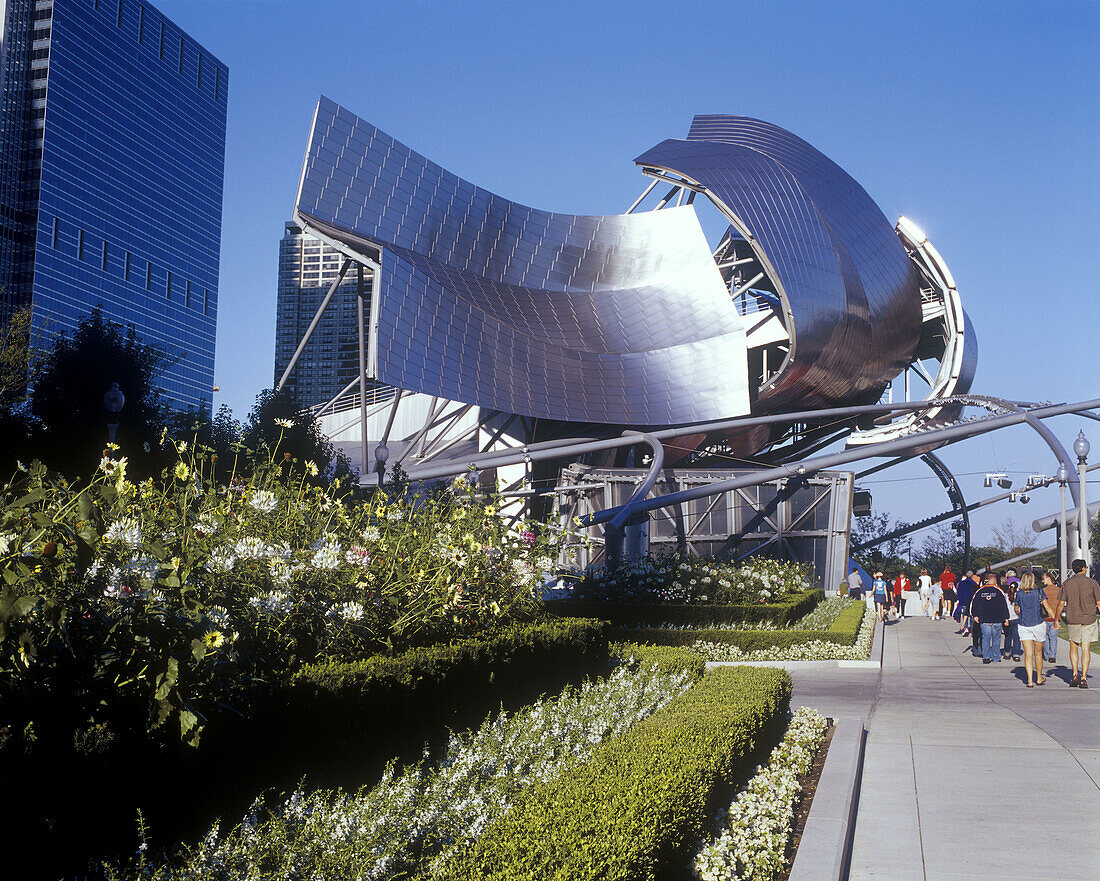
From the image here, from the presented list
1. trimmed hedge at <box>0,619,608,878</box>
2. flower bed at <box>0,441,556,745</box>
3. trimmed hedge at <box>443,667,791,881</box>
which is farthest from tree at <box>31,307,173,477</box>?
trimmed hedge at <box>443,667,791,881</box>

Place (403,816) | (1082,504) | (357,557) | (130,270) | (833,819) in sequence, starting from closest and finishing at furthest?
(403,816) → (833,819) → (357,557) → (1082,504) → (130,270)

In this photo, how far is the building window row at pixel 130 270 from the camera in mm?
92438

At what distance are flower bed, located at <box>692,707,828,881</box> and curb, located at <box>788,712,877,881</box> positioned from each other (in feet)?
0.47

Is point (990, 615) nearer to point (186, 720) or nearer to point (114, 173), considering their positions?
point (186, 720)

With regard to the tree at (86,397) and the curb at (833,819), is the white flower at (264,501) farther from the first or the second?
the tree at (86,397)

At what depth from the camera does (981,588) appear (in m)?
16.6

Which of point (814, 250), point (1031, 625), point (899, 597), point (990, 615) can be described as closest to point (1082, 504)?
point (899, 597)

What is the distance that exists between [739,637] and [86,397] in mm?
23252

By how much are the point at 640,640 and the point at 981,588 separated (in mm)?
5735

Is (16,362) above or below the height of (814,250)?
below

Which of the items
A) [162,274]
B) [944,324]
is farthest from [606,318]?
[162,274]

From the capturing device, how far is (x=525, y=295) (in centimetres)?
4884

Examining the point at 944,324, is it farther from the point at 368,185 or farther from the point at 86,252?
the point at 86,252

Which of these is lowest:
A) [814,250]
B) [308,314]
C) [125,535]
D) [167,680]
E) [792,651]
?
[792,651]
